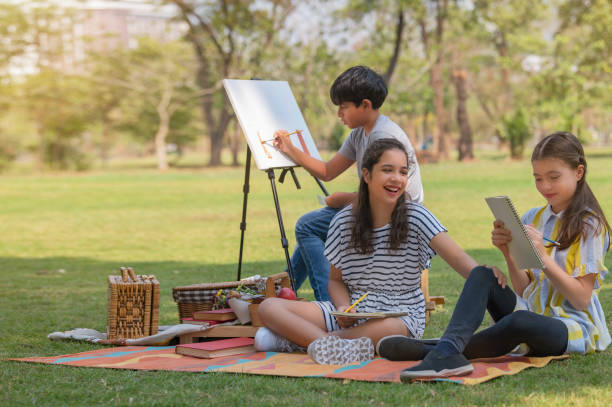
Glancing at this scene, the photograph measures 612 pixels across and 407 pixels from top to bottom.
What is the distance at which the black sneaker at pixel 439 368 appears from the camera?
3125 mm

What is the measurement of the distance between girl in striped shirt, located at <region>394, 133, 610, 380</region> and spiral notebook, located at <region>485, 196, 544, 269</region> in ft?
0.14

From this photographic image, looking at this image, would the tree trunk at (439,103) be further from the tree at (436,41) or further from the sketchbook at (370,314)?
the sketchbook at (370,314)

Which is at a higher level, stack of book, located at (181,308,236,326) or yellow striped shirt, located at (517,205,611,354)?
yellow striped shirt, located at (517,205,611,354)

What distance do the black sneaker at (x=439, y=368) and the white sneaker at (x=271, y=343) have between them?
0.94m

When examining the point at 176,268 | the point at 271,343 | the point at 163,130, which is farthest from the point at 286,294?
the point at 163,130

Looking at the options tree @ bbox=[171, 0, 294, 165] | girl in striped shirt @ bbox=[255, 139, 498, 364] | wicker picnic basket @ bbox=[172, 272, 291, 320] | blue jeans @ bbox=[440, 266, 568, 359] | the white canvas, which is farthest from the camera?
tree @ bbox=[171, 0, 294, 165]

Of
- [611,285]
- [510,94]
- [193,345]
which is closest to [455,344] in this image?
[193,345]

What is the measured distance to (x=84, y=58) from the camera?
123ft

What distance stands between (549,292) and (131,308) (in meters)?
2.26

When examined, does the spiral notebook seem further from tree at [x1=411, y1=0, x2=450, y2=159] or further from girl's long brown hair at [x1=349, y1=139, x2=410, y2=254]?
tree at [x1=411, y1=0, x2=450, y2=159]

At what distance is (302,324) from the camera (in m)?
3.84

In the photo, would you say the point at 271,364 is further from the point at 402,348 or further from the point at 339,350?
the point at 402,348

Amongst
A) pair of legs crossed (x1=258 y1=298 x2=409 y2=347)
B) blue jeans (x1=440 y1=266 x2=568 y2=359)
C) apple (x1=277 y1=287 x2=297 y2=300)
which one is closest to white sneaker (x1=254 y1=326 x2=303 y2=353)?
pair of legs crossed (x1=258 y1=298 x2=409 y2=347)

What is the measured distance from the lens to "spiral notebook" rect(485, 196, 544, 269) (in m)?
3.15
